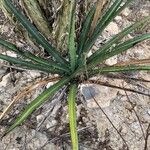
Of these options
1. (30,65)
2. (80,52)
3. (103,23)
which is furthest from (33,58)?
(103,23)

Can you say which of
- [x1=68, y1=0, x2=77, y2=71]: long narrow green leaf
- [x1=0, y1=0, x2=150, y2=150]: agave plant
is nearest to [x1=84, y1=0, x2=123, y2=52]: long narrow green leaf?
[x1=0, y1=0, x2=150, y2=150]: agave plant

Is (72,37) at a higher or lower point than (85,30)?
lower

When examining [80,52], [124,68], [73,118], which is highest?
[80,52]

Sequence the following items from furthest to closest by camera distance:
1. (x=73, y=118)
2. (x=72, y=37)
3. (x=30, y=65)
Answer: (x=30, y=65), (x=72, y=37), (x=73, y=118)

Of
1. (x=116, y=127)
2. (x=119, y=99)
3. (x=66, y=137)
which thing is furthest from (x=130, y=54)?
(x=66, y=137)

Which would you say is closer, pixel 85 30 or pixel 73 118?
pixel 73 118

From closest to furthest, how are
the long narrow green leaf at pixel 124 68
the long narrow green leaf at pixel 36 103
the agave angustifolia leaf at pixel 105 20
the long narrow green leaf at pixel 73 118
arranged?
the long narrow green leaf at pixel 73 118 → the long narrow green leaf at pixel 36 103 → the long narrow green leaf at pixel 124 68 → the agave angustifolia leaf at pixel 105 20

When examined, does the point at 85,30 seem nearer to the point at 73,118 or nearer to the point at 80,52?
the point at 80,52

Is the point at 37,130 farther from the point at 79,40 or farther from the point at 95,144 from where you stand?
the point at 79,40

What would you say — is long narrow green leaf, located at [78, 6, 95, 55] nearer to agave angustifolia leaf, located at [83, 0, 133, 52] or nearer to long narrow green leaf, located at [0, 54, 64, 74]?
agave angustifolia leaf, located at [83, 0, 133, 52]

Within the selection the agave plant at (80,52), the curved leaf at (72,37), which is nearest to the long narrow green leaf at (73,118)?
the agave plant at (80,52)

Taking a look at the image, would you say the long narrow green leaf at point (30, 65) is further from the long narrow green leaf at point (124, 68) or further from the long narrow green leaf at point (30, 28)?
the long narrow green leaf at point (124, 68)
